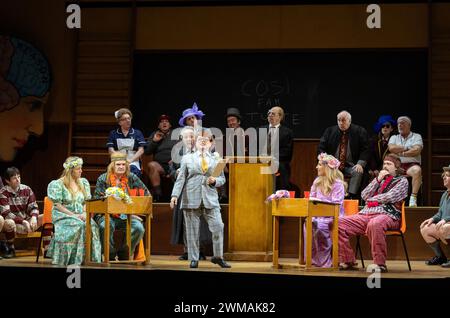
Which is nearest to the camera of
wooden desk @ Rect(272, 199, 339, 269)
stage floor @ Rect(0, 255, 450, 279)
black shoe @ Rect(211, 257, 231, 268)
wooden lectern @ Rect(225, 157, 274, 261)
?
stage floor @ Rect(0, 255, 450, 279)

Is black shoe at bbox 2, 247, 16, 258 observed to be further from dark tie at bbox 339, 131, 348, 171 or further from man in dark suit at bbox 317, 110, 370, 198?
dark tie at bbox 339, 131, 348, 171

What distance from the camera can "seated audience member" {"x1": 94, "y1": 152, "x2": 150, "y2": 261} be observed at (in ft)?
23.4

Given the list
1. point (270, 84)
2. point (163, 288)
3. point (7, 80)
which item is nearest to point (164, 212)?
point (163, 288)

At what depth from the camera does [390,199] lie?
22.5ft

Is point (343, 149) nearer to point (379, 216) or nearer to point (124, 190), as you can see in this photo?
point (379, 216)

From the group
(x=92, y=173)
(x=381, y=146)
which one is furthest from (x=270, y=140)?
(x=92, y=173)

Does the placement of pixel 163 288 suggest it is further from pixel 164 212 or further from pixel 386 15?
pixel 386 15

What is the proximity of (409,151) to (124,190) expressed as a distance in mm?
3131

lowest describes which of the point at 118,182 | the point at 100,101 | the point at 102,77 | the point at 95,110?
the point at 118,182

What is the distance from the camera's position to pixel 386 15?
10.3m

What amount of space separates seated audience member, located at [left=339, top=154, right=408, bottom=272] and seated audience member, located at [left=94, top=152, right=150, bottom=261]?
1691mm

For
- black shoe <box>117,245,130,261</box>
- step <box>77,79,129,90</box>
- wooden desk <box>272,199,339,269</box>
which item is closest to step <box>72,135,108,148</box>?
step <box>77,79,129,90</box>

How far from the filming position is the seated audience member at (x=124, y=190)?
7145 millimetres

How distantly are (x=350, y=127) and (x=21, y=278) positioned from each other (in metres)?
3.67
